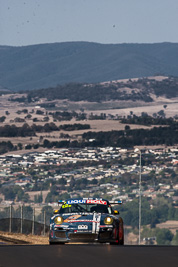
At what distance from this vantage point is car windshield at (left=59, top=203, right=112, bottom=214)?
1942cm

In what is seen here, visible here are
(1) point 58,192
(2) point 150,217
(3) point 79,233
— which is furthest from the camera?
(1) point 58,192

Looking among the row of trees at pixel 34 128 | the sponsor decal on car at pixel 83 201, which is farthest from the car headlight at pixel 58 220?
the row of trees at pixel 34 128

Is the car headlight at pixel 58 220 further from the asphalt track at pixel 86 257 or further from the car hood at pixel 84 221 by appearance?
the asphalt track at pixel 86 257

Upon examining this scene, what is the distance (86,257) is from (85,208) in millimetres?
5576

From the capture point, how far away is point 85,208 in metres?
19.6

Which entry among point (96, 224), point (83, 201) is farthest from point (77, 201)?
point (96, 224)

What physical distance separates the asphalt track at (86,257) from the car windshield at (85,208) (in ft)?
8.90

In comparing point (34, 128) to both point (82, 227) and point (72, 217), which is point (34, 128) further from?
point (82, 227)

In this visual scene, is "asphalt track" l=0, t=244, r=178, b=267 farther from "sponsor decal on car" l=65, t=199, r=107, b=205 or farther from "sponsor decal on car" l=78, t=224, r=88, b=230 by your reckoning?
"sponsor decal on car" l=65, t=199, r=107, b=205

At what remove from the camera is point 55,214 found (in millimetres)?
19422

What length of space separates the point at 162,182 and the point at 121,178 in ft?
25.4

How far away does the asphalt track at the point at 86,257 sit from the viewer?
42.4 ft

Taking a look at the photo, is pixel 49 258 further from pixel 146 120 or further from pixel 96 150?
pixel 146 120

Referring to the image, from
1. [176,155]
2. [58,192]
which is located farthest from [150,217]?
[176,155]
